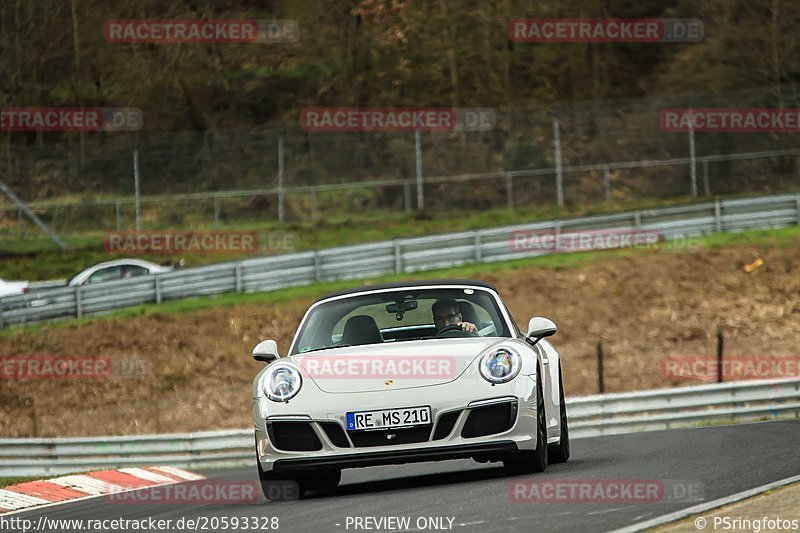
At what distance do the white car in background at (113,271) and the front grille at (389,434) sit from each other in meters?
23.6

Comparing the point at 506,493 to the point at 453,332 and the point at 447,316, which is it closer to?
the point at 453,332

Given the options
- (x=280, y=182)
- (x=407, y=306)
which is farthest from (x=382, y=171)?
(x=407, y=306)

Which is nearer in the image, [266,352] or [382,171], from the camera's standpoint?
[266,352]

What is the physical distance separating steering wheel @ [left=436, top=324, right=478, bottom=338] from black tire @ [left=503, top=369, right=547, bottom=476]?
648 mm

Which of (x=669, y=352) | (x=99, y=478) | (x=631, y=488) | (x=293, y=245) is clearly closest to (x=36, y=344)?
(x=293, y=245)

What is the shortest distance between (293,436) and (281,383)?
0.37 metres

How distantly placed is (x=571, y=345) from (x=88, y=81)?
25150mm

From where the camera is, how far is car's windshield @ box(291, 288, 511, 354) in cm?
996

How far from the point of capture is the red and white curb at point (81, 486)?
1217 cm

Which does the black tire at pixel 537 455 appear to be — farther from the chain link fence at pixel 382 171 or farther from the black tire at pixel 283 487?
the chain link fence at pixel 382 171

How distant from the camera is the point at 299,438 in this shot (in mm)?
9203

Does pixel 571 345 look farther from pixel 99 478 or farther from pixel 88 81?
pixel 88 81

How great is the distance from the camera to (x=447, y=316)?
10234 mm

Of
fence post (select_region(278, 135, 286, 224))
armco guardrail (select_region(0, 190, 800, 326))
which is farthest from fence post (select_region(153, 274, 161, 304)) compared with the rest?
fence post (select_region(278, 135, 286, 224))
